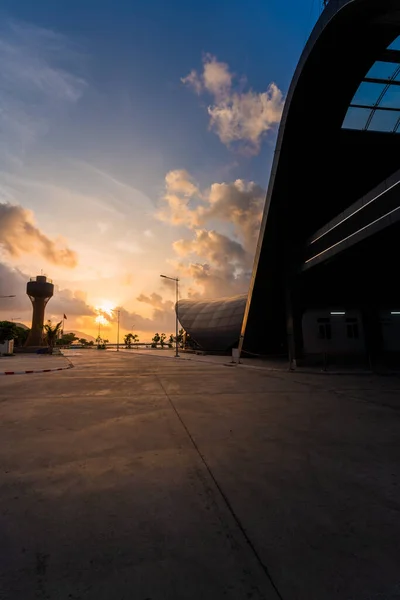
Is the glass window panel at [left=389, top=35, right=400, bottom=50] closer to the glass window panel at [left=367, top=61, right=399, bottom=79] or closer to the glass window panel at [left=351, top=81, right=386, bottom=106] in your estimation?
the glass window panel at [left=367, top=61, right=399, bottom=79]

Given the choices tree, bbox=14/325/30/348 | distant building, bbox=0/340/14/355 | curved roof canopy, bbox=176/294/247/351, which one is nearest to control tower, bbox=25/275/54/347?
tree, bbox=14/325/30/348

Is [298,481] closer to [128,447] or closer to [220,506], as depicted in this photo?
[220,506]

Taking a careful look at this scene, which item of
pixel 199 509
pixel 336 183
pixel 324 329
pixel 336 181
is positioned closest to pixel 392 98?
pixel 336 181

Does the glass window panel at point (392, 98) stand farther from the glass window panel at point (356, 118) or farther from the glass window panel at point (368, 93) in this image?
the glass window panel at point (356, 118)

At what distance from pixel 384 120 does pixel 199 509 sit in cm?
2380

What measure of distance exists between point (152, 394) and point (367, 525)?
8381 mm

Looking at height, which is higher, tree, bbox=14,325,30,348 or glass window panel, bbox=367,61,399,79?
glass window panel, bbox=367,61,399,79

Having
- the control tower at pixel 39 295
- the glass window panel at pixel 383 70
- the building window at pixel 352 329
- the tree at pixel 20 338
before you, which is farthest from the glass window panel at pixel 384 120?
the tree at pixel 20 338

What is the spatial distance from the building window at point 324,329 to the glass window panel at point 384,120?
23249 mm

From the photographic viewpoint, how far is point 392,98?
17.5m

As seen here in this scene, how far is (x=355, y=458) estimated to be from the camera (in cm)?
450

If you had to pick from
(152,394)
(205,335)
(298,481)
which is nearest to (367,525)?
(298,481)

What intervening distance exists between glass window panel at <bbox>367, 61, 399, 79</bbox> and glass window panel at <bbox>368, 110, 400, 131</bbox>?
2.27 meters

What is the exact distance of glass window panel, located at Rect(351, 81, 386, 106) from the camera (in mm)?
16766
